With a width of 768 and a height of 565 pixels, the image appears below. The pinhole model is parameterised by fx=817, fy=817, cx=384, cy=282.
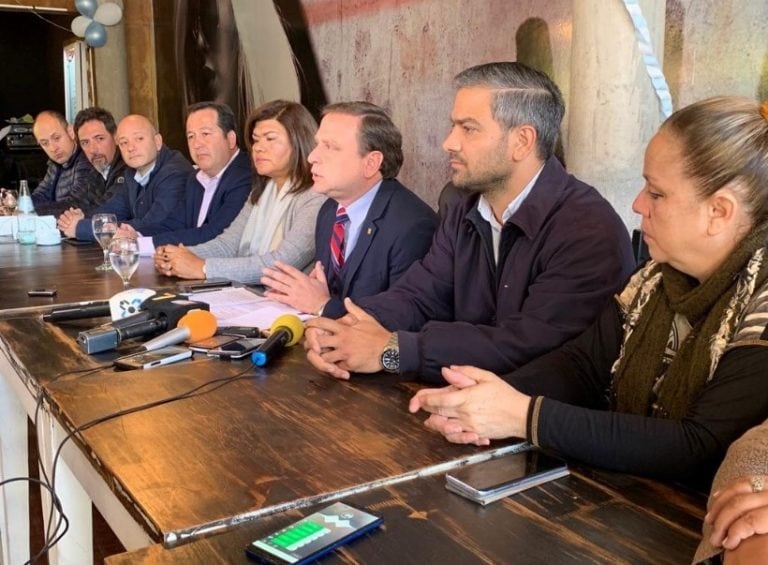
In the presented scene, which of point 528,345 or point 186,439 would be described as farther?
point 528,345

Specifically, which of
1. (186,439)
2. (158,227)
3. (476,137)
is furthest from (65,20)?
(186,439)

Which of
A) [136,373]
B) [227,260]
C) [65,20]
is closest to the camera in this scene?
[136,373]

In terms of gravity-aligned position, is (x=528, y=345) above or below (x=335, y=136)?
below

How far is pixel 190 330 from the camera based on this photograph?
178 cm

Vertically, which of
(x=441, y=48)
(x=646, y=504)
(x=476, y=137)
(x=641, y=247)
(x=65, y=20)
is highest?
(x=65, y=20)

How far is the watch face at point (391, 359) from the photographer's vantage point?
62.9 inches

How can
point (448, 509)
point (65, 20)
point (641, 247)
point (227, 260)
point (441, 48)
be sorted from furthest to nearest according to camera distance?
point (65, 20)
point (441, 48)
point (227, 260)
point (641, 247)
point (448, 509)

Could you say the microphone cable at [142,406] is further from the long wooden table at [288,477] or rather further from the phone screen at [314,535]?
the phone screen at [314,535]

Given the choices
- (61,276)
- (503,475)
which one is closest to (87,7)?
(61,276)

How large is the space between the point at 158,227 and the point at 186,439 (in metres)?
2.83

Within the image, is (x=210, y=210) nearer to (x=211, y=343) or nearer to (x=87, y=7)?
(x=211, y=343)

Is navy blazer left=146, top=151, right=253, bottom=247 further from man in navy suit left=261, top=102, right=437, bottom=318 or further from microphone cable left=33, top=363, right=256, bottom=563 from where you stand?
microphone cable left=33, top=363, right=256, bottom=563

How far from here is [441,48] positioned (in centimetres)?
389

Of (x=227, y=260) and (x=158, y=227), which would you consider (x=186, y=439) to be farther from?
(x=158, y=227)
